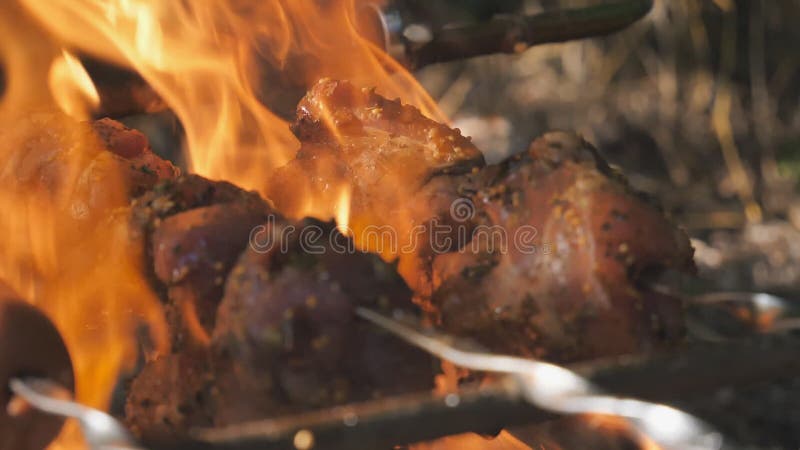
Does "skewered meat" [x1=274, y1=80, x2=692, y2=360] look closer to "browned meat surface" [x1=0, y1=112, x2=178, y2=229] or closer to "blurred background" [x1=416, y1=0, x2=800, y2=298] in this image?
"browned meat surface" [x1=0, y1=112, x2=178, y2=229]

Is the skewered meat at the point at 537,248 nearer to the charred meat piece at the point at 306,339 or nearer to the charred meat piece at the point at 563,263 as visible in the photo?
the charred meat piece at the point at 563,263

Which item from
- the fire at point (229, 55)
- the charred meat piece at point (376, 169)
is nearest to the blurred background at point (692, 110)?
the fire at point (229, 55)

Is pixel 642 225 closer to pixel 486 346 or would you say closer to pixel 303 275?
pixel 486 346

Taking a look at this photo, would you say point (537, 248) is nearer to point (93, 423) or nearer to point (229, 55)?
point (93, 423)

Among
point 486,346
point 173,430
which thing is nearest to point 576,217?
point 486,346

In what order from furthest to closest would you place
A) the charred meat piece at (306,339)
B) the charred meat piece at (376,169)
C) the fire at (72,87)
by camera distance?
the fire at (72,87) → the charred meat piece at (376,169) → the charred meat piece at (306,339)

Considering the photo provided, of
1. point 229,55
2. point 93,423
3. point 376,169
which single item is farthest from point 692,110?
point 93,423

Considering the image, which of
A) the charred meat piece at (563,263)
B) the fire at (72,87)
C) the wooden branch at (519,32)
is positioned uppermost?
the wooden branch at (519,32)

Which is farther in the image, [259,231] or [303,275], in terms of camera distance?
[259,231]
